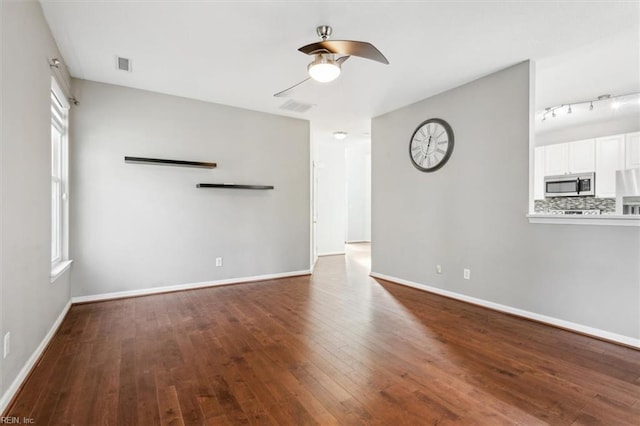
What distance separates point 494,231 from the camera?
3.65 m

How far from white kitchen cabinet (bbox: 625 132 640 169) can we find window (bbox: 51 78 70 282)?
7.76 m

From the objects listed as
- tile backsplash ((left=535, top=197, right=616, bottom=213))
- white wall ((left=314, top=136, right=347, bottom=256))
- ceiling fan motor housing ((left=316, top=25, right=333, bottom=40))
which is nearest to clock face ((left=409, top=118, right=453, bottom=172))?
ceiling fan motor housing ((left=316, top=25, right=333, bottom=40))

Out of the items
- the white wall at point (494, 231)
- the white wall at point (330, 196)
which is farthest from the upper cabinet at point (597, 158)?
the white wall at point (330, 196)

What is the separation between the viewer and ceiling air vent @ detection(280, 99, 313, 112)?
15.4 feet

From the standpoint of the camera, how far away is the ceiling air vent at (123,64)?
332cm

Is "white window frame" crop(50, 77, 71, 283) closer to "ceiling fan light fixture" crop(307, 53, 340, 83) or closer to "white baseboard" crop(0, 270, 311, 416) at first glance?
"white baseboard" crop(0, 270, 311, 416)

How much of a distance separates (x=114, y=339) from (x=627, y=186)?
20.7 ft

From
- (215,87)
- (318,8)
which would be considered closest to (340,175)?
(215,87)

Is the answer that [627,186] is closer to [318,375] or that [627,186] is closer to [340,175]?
[318,375]

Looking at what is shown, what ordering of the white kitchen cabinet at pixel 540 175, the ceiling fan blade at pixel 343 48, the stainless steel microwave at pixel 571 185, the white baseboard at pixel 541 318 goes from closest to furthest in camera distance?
1. the ceiling fan blade at pixel 343 48
2. the white baseboard at pixel 541 318
3. the stainless steel microwave at pixel 571 185
4. the white kitchen cabinet at pixel 540 175

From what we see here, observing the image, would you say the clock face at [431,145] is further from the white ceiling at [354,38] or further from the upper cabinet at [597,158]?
the upper cabinet at [597,158]

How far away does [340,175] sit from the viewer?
8.16m

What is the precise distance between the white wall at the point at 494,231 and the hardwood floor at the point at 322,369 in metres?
0.35

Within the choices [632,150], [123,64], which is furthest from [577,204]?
[123,64]
